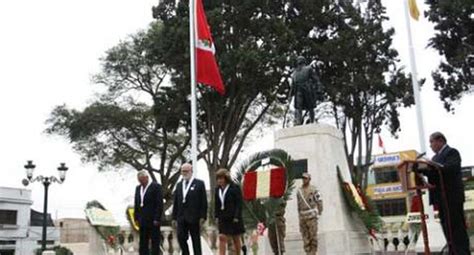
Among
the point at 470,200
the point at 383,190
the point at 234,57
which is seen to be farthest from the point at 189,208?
the point at 383,190

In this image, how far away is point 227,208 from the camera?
9.02 m

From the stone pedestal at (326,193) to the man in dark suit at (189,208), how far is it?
169 inches

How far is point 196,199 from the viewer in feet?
28.6

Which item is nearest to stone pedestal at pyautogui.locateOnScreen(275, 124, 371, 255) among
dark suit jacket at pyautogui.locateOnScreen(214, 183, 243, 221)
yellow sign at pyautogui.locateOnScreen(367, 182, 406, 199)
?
dark suit jacket at pyautogui.locateOnScreen(214, 183, 243, 221)

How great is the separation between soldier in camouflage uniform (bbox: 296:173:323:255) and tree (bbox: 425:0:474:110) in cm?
1409

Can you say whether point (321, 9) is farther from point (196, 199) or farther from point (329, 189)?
point (196, 199)

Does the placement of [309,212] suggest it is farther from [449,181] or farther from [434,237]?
[449,181]

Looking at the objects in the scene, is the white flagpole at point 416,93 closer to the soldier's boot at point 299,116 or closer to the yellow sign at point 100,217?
the soldier's boot at point 299,116

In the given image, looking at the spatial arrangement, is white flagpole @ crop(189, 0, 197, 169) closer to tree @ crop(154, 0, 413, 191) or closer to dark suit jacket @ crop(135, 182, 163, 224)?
dark suit jacket @ crop(135, 182, 163, 224)

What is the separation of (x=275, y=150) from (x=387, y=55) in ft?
48.1

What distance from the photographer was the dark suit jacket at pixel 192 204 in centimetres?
868

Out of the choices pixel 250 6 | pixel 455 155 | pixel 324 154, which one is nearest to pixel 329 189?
pixel 324 154

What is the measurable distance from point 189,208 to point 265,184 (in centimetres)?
324

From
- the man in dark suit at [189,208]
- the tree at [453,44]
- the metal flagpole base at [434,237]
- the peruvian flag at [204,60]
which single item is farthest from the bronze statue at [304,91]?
the tree at [453,44]
